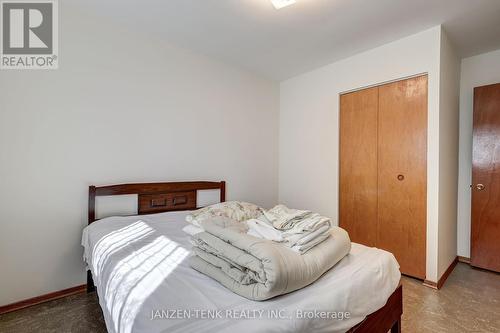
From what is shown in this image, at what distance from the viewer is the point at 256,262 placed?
3.10 feet

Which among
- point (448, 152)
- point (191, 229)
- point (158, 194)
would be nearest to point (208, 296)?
point (191, 229)

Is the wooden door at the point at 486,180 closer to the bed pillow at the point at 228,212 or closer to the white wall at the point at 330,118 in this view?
the white wall at the point at 330,118

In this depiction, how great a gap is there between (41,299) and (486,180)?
434 cm

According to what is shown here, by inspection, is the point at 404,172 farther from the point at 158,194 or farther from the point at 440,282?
the point at 158,194

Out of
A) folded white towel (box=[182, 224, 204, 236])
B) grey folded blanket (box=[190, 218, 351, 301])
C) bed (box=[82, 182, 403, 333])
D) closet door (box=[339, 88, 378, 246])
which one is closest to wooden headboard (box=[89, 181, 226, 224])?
bed (box=[82, 182, 403, 333])

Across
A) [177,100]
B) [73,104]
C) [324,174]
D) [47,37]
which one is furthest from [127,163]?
[324,174]

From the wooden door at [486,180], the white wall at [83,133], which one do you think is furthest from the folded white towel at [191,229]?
the wooden door at [486,180]

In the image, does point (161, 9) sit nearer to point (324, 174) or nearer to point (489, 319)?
point (324, 174)

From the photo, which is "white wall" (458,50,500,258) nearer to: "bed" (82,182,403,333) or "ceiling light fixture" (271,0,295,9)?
"bed" (82,182,403,333)

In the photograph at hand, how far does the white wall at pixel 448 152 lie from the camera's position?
7.41 feet

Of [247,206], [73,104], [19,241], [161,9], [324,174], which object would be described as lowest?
[19,241]

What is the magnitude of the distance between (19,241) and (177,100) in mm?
1768

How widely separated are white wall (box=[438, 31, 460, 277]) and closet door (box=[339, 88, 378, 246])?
57 cm

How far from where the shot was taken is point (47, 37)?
191cm
